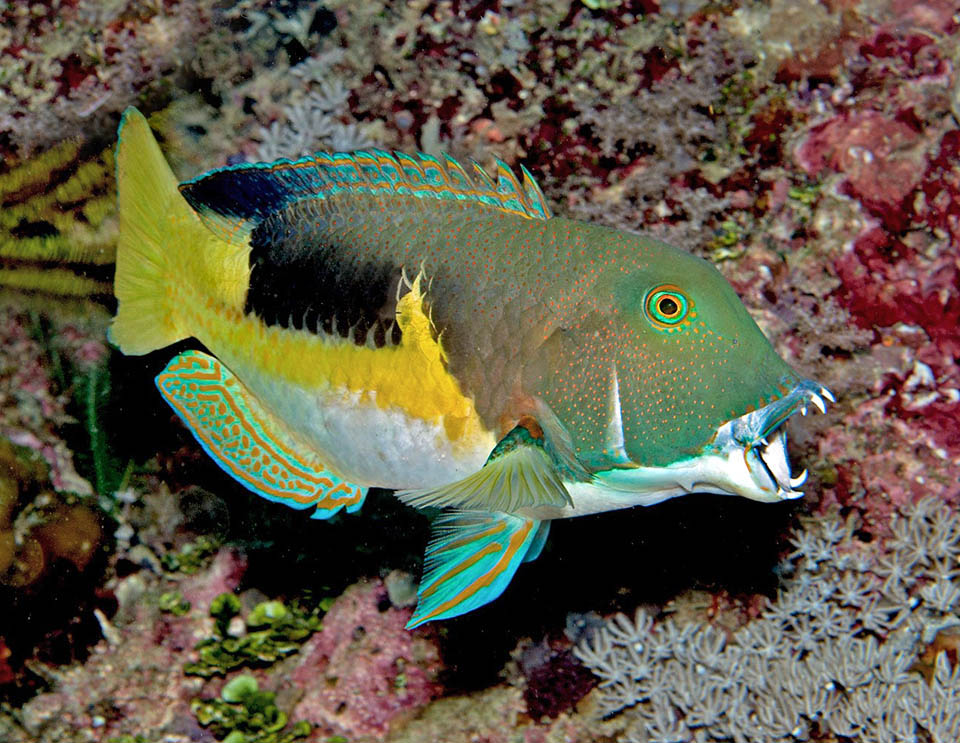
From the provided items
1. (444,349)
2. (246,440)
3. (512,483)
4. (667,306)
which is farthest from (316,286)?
(667,306)

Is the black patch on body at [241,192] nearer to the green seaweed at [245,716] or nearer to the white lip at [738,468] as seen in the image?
the white lip at [738,468]

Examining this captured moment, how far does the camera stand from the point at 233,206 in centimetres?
252

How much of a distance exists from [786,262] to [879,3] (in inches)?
50.5

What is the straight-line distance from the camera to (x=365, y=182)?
7.77 ft

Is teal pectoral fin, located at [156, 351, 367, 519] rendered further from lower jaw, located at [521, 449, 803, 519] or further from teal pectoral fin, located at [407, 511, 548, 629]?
lower jaw, located at [521, 449, 803, 519]

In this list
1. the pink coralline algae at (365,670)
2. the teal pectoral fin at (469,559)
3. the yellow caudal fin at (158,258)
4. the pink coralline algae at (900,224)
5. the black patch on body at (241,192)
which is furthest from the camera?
the pink coralline algae at (365,670)

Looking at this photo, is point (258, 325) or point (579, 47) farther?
point (579, 47)

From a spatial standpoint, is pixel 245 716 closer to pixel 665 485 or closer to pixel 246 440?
pixel 246 440

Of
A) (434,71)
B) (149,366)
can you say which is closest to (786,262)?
(434,71)

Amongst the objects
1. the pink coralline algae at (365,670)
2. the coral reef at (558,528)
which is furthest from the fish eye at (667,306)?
the pink coralline algae at (365,670)

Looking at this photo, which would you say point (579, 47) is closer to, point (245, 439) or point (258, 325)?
point (258, 325)

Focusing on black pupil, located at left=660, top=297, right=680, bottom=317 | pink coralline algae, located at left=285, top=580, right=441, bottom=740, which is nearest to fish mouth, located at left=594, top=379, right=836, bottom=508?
black pupil, located at left=660, top=297, right=680, bottom=317

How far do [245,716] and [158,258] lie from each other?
8.92 feet

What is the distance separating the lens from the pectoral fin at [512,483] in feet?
6.46
